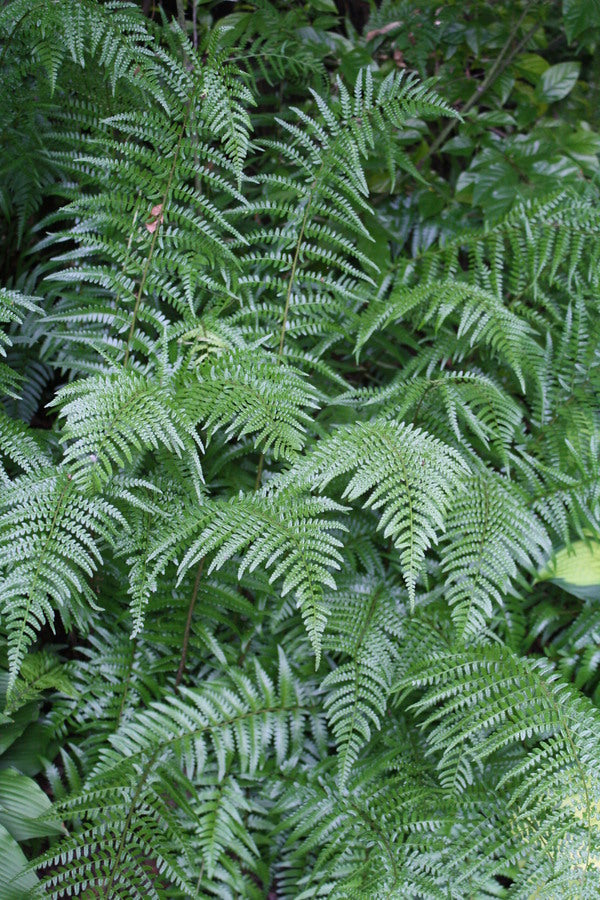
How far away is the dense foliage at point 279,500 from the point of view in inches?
69.9

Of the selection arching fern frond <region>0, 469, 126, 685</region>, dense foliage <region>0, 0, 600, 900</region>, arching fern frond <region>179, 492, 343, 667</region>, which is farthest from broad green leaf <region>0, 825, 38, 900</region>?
arching fern frond <region>179, 492, 343, 667</region>

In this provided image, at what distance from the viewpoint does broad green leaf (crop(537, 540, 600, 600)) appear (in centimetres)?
227

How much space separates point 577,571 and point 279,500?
1147mm

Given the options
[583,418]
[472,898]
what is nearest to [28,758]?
[472,898]

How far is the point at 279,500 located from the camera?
74.0 inches

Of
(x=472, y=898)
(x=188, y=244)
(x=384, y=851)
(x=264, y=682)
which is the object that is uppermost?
(x=188, y=244)

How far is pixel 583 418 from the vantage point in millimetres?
2305

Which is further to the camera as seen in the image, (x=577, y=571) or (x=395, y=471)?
(x=577, y=571)

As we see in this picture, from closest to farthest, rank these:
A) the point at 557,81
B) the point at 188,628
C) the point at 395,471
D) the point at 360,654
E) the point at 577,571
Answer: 1. the point at 395,471
2. the point at 360,654
3. the point at 188,628
4. the point at 577,571
5. the point at 557,81

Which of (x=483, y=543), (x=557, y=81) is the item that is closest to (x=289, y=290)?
(x=483, y=543)

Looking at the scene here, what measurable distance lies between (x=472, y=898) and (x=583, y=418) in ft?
5.06

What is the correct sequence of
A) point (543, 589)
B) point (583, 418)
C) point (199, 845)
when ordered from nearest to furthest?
point (199, 845) → point (583, 418) → point (543, 589)

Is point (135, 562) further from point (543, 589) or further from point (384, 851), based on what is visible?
point (543, 589)

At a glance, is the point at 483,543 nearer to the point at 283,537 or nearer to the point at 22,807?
the point at 283,537
